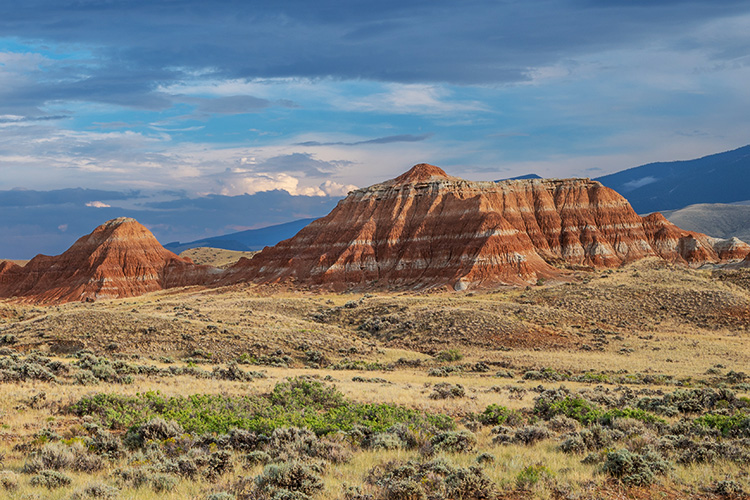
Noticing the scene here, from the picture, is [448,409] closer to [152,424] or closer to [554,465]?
[554,465]

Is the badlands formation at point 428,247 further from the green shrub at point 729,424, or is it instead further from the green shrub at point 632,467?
the green shrub at point 632,467

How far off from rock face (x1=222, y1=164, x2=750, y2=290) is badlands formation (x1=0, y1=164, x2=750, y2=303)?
0.19 m

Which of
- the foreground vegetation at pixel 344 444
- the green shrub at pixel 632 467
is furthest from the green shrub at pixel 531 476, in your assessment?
the green shrub at pixel 632 467

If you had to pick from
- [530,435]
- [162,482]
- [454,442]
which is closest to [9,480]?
[162,482]

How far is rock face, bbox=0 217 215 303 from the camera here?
10206cm

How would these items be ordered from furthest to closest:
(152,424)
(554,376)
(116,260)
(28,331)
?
(116,260) < (28,331) < (554,376) < (152,424)

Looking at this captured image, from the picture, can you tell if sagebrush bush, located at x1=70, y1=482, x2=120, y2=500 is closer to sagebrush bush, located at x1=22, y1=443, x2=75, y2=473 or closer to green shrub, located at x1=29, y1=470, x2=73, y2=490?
green shrub, located at x1=29, y1=470, x2=73, y2=490

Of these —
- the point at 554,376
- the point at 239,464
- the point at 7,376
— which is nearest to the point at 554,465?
the point at 239,464

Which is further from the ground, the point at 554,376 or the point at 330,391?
the point at 330,391

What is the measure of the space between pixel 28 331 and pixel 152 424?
25.7 metres

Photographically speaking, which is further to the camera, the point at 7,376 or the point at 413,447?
the point at 7,376

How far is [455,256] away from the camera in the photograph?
8362 cm

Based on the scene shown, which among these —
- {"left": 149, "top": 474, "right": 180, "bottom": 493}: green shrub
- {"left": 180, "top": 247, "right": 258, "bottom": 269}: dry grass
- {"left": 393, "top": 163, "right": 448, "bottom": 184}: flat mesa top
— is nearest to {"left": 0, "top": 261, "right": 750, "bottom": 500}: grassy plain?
{"left": 149, "top": 474, "right": 180, "bottom": 493}: green shrub

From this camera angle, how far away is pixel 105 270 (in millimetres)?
104125
